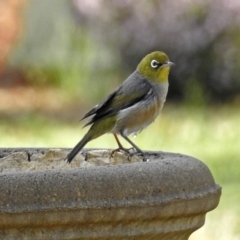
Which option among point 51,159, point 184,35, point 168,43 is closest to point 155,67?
point 51,159

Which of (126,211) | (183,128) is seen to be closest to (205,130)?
(183,128)

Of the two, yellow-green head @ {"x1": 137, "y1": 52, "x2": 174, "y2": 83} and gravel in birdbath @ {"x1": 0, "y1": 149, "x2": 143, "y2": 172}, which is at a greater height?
yellow-green head @ {"x1": 137, "y1": 52, "x2": 174, "y2": 83}

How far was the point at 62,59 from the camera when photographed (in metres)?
15.9

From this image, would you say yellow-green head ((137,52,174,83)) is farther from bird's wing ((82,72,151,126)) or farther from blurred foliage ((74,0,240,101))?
blurred foliage ((74,0,240,101))

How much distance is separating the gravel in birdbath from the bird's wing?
1.13ft

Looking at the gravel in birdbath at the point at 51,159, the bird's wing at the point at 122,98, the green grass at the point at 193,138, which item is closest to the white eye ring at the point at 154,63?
the bird's wing at the point at 122,98

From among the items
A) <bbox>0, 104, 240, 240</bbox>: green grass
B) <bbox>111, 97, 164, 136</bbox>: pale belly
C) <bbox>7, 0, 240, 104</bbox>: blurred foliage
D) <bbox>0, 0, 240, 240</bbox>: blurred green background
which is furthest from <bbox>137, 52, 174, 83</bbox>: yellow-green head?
<bbox>7, 0, 240, 104</bbox>: blurred foliage

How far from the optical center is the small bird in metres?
4.40

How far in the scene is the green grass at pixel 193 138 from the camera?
7.63m

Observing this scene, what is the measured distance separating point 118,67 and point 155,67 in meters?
10.1

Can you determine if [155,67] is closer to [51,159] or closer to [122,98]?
[122,98]

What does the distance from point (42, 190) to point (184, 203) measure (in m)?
0.53

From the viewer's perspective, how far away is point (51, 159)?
373cm

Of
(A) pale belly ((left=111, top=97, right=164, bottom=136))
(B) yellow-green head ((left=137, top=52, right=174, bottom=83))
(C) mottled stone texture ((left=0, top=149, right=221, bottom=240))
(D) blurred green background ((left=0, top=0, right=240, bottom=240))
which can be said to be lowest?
(D) blurred green background ((left=0, top=0, right=240, bottom=240))
